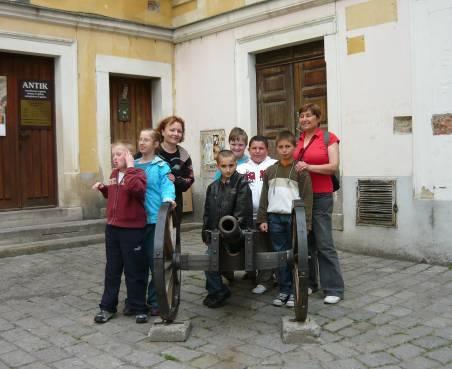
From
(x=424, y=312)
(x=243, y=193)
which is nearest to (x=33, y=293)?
(x=243, y=193)

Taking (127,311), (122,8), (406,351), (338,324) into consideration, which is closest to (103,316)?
(127,311)

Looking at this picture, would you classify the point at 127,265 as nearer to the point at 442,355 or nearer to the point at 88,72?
the point at 442,355

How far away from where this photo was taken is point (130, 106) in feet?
30.1

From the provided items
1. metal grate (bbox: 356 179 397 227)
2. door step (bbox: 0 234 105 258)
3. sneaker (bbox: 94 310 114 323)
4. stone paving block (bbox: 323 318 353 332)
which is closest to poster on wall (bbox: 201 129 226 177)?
door step (bbox: 0 234 105 258)

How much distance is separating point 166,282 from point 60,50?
5.35m

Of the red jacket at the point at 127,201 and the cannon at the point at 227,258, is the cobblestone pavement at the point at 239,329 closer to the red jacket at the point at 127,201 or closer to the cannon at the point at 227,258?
the cannon at the point at 227,258

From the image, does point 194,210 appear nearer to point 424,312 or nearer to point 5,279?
point 5,279

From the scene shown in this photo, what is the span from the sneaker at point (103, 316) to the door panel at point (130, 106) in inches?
198

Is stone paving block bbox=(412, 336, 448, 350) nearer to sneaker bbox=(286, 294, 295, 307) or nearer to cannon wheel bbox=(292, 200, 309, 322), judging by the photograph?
cannon wheel bbox=(292, 200, 309, 322)

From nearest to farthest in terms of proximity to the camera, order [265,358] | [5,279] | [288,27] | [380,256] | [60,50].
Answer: [265,358] < [5,279] < [380,256] < [288,27] < [60,50]

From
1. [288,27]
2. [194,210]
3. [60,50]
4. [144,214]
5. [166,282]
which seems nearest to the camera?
[166,282]

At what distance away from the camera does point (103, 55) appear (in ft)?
27.6

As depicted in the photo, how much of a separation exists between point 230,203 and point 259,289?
1081 mm

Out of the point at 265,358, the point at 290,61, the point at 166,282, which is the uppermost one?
the point at 290,61
